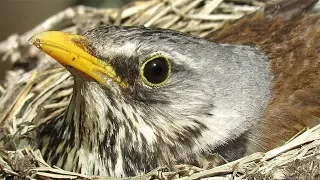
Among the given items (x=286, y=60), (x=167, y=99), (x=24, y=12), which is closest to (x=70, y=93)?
(x=167, y=99)

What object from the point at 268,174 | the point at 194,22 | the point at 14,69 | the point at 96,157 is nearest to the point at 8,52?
the point at 14,69

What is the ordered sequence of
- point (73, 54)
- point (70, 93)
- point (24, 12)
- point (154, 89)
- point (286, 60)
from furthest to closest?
point (24, 12) → point (70, 93) → point (286, 60) → point (154, 89) → point (73, 54)

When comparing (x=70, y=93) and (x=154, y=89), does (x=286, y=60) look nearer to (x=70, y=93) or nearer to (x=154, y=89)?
(x=154, y=89)

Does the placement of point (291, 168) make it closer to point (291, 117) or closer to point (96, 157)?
point (291, 117)

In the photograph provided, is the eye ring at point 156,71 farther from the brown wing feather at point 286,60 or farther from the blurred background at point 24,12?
the blurred background at point 24,12

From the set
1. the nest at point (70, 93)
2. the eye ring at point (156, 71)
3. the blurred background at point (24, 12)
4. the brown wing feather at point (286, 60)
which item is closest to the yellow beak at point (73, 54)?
the eye ring at point (156, 71)

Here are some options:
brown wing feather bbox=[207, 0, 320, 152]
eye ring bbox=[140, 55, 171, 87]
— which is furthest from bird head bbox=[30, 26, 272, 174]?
brown wing feather bbox=[207, 0, 320, 152]

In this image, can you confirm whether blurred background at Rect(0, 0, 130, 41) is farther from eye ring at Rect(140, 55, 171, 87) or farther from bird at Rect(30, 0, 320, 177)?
eye ring at Rect(140, 55, 171, 87)
